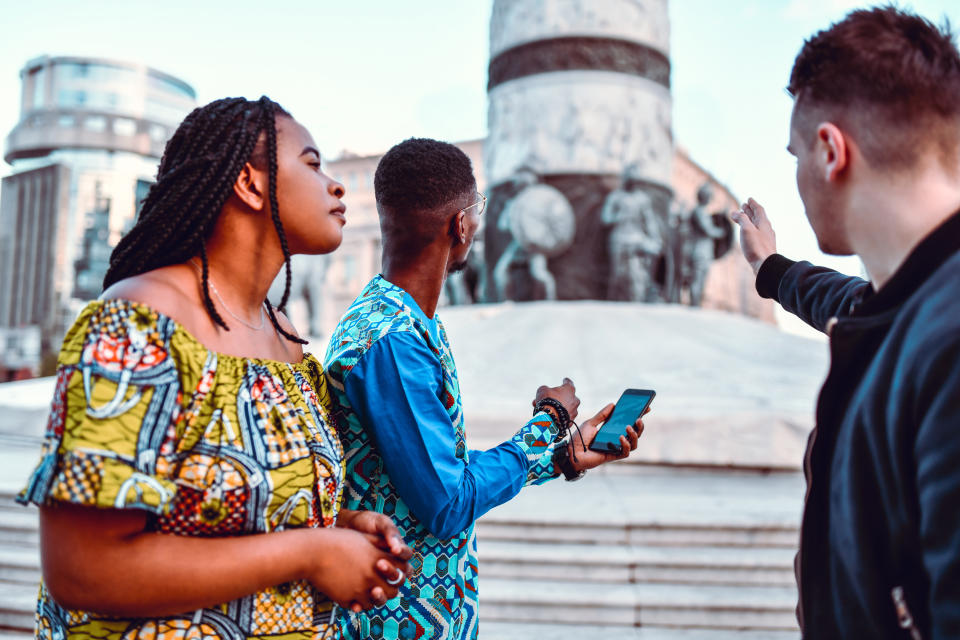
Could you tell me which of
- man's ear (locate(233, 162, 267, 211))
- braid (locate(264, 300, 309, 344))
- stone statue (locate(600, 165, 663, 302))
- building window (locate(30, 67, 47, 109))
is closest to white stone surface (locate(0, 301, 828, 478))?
stone statue (locate(600, 165, 663, 302))

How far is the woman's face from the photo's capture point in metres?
1.46

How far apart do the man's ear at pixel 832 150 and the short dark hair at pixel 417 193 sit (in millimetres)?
892

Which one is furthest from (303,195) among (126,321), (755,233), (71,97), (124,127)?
(71,97)

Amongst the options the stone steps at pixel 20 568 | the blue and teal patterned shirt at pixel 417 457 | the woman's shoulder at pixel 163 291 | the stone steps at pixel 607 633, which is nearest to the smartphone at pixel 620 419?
the blue and teal patterned shirt at pixel 417 457

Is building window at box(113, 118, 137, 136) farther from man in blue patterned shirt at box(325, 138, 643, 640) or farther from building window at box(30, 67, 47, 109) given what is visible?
man in blue patterned shirt at box(325, 138, 643, 640)

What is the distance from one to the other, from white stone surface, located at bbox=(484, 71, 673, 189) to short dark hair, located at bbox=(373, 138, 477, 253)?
8.31 metres

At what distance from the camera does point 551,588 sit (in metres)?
3.59

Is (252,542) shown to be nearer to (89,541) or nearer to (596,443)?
(89,541)

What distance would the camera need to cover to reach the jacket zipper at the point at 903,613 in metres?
0.91

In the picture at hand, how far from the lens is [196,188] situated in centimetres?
137

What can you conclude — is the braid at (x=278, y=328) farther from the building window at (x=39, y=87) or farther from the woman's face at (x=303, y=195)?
the building window at (x=39, y=87)

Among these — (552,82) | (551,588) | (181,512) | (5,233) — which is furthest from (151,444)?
(5,233)

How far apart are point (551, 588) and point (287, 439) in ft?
8.45

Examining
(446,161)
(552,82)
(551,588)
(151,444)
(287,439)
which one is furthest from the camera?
(552,82)
